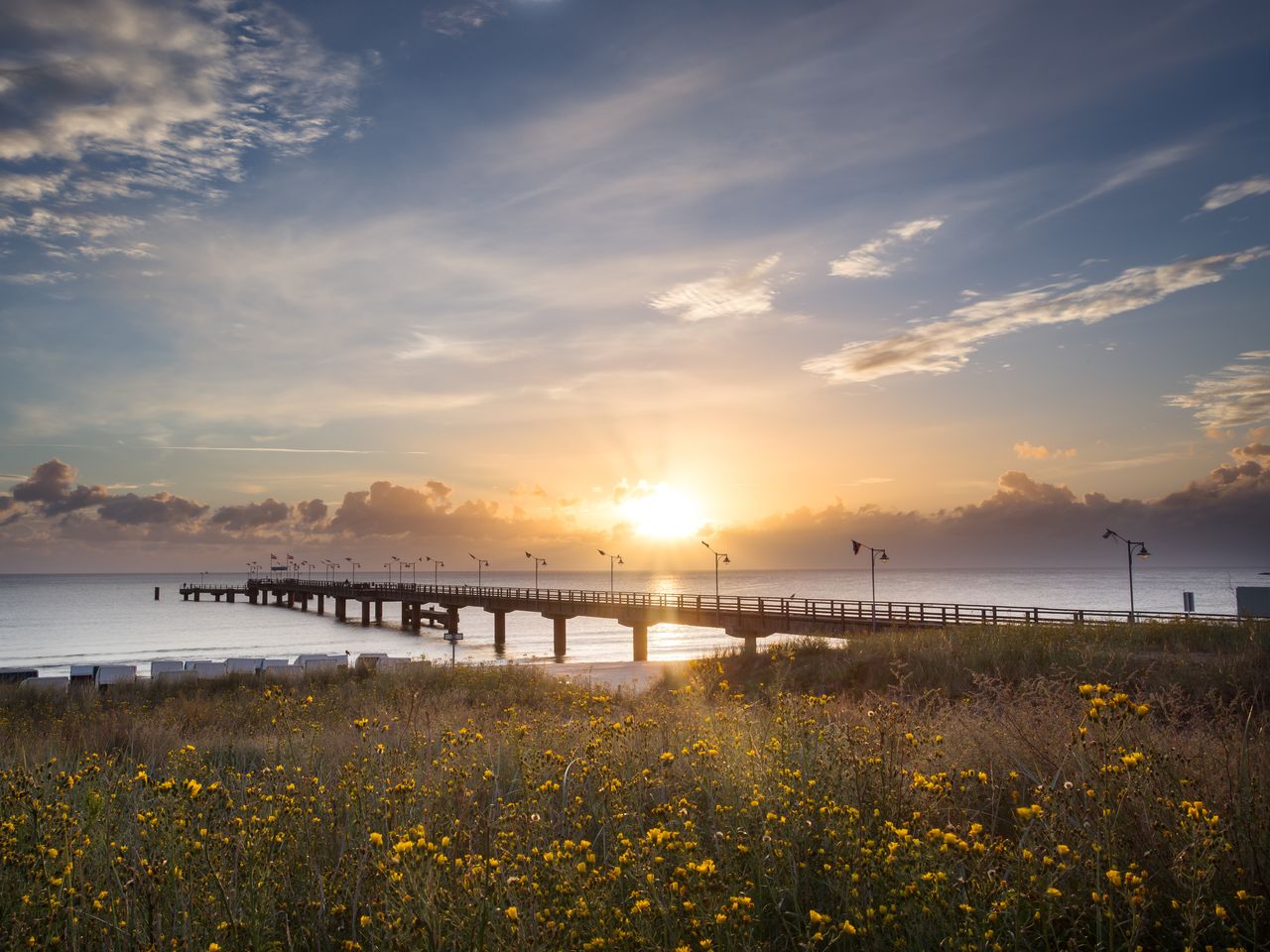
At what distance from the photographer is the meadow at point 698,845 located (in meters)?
3.75

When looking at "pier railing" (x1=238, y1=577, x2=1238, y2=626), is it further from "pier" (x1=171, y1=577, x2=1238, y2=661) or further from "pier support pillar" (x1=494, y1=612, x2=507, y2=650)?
"pier support pillar" (x1=494, y1=612, x2=507, y2=650)

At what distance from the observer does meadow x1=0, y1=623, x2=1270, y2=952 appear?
375 centimetres

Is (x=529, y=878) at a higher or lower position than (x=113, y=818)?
higher

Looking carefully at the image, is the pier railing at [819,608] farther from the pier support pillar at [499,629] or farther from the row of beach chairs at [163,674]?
the row of beach chairs at [163,674]

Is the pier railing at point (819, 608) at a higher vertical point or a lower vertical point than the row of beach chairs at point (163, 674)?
higher

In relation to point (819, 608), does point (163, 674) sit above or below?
below

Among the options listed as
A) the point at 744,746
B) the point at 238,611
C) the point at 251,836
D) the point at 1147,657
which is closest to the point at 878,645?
the point at 1147,657

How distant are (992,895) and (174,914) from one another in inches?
171

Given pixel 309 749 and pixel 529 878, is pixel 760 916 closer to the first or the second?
pixel 529 878

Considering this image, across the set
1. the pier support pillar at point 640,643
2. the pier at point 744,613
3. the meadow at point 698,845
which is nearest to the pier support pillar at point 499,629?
the pier at point 744,613

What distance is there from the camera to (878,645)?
24516 mm

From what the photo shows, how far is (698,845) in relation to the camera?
476cm

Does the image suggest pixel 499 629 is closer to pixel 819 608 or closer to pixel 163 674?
pixel 819 608

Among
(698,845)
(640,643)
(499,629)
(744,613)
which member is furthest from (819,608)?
(499,629)
